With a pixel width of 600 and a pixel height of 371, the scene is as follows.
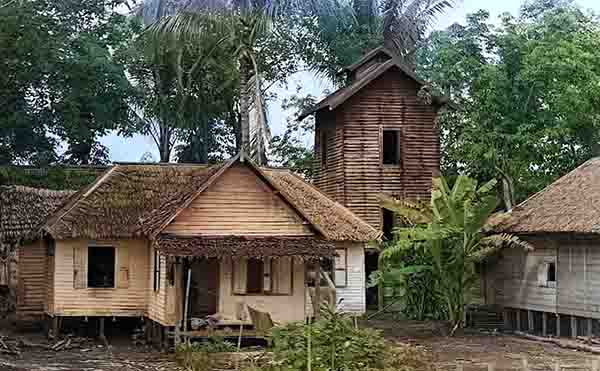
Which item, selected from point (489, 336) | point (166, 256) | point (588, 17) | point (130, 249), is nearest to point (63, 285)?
point (130, 249)

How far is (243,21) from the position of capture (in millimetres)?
34062

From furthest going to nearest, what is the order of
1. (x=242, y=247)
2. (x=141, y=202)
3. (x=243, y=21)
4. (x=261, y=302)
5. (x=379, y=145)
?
(x=379, y=145)
(x=243, y=21)
(x=141, y=202)
(x=261, y=302)
(x=242, y=247)

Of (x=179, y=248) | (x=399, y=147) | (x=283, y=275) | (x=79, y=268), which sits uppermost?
(x=399, y=147)

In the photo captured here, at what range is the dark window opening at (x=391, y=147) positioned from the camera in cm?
3703

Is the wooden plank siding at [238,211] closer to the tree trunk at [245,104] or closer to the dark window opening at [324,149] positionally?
the tree trunk at [245,104]

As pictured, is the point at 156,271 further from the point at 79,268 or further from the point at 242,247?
the point at 242,247

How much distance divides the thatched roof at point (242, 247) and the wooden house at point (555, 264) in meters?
6.48

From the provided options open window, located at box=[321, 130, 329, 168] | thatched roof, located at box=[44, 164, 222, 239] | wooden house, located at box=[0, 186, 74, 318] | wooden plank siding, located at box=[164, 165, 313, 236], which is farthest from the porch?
open window, located at box=[321, 130, 329, 168]

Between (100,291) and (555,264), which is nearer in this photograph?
(100,291)

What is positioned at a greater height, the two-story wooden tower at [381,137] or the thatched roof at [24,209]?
the two-story wooden tower at [381,137]

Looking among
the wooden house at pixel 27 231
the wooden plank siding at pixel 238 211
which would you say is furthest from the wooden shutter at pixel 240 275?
the wooden house at pixel 27 231

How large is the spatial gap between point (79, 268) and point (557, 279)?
12397 mm

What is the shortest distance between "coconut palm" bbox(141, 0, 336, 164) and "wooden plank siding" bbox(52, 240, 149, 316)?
725 cm

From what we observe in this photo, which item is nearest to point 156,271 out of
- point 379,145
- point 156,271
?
point 156,271
